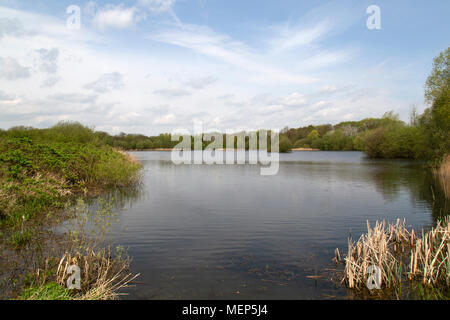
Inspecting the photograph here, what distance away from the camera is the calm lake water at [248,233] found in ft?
24.2

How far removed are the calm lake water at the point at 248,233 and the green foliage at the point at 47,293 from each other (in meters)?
1.43

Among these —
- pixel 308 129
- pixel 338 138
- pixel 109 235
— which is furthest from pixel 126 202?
pixel 308 129

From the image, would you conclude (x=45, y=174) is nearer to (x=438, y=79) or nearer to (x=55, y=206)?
(x=55, y=206)

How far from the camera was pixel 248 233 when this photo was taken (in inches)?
471

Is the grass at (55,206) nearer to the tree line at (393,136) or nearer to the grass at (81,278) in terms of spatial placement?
the grass at (81,278)

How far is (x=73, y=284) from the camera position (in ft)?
22.1

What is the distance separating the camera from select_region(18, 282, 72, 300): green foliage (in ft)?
18.6

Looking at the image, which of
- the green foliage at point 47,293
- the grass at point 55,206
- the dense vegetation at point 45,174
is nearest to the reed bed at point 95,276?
the grass at point 55,206

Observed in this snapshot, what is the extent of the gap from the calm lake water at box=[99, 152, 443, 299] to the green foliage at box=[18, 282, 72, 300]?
143 centimetres

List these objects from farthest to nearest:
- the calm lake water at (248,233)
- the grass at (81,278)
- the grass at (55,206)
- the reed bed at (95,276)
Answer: the calm lake water at (248,233), the grass at (55,206), the reed bed at (95,276), the grass at (81,278)

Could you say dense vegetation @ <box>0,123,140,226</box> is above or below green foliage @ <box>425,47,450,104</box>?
below

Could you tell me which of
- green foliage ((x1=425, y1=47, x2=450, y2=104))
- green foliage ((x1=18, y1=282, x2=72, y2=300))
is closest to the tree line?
green foliage ((x1=425, y1=47, x2=450, y2=104))

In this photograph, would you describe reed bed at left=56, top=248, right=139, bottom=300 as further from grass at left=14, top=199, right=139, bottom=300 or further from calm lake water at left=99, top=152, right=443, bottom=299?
calm lake water at left=99, top=152, right=443, bottom=299
